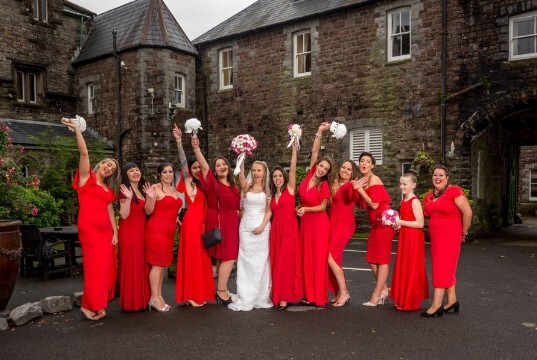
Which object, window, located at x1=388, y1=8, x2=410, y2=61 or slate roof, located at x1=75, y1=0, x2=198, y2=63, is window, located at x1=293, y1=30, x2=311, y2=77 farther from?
slate roof, located at x1=75, y1=0, x2=198, y2=63

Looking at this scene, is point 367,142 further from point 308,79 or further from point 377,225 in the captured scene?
point 377,225

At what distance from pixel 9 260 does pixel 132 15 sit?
17091 mm

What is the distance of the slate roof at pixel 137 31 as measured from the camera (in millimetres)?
18734

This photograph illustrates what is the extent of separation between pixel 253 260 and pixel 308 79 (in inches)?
462

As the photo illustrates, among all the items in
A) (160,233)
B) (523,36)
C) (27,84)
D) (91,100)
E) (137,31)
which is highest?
(137,31)

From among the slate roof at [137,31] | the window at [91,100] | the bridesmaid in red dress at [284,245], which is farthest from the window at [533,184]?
the bridesmaid in red dress at [284,245]

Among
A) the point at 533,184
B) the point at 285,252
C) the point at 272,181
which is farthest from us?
the point at 533,184

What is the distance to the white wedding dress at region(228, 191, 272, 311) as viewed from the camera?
20.5 ft

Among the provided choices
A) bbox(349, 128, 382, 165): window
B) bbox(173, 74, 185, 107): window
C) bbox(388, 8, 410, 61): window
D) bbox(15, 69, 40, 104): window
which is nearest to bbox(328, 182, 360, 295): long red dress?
bbox(349, 128, 382, 165): window

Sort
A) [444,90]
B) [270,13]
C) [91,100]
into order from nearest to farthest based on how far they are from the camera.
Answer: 1. [444,90]
2. [270,13]
3. [91,100]

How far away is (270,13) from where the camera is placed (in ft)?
60.9

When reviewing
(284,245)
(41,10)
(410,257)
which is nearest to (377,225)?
(410,257)

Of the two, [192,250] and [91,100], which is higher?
[91,100]

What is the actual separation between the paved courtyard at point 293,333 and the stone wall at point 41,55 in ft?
46.9
